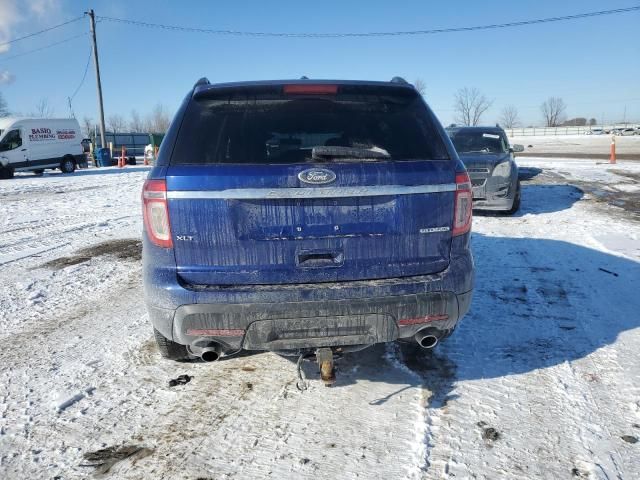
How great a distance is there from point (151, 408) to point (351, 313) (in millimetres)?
1430

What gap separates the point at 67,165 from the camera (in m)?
23.9

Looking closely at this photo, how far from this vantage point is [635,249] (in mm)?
6484

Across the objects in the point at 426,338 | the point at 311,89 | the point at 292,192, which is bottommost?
the point at 426,338

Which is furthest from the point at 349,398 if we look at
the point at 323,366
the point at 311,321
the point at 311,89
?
the point at 311,89

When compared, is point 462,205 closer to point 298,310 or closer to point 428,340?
point 428,340

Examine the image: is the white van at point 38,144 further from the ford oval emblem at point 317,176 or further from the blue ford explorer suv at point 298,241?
the ford oval emblem at point 317,176

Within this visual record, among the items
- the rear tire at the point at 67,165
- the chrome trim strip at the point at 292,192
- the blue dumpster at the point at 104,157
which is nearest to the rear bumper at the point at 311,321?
the chrome trim strip at the point at 292,192

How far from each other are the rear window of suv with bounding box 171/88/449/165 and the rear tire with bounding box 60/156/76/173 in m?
24.0

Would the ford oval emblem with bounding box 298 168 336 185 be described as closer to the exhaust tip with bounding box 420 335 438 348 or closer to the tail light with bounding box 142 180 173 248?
the tail light with bounding box 142 180 173 248

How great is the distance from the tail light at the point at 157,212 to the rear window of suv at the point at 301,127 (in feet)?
0.60

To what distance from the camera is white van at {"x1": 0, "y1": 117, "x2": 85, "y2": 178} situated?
21.4 meters

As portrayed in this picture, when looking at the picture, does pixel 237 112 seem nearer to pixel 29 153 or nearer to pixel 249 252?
pixel 249 252

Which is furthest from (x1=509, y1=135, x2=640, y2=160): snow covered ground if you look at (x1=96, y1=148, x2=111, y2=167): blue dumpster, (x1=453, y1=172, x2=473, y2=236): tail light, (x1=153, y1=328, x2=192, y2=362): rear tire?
(x1=153, y1=328, x2=192, y2=362): rear tire

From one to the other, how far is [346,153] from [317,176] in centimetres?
25
